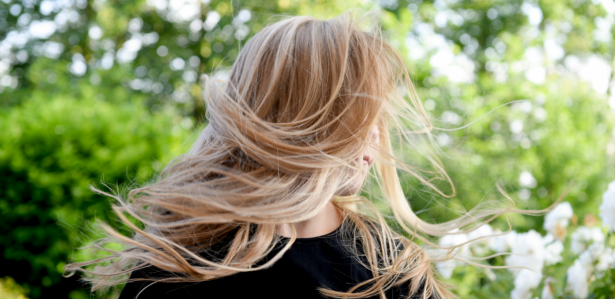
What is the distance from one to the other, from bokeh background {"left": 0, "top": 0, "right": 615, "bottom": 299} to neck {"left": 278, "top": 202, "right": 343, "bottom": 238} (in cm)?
51

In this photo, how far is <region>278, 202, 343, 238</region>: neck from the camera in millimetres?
1298

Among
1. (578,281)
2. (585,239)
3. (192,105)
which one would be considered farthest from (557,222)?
(192,105)

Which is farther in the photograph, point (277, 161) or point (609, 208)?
point (609, 208)

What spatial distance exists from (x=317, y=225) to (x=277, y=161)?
255 millimetres

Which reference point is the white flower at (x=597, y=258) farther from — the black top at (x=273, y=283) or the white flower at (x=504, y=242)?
the black top at (x=273, y=283)

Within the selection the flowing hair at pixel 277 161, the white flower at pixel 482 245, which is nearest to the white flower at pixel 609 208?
the white flower at pixel 482 245

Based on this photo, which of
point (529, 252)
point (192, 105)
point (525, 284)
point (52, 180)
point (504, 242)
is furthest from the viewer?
point (192, 105)

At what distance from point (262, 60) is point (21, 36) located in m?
11.9

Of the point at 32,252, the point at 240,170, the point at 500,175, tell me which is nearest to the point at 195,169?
the point at 240,170

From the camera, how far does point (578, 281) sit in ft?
5.69

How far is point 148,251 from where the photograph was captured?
1.25m

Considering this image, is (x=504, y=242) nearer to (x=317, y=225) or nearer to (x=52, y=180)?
(x=317, y=225)

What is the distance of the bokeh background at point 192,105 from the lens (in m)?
3.97

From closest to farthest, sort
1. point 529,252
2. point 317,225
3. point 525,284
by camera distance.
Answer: point 317,225 < point 525,284 < point 529,252
